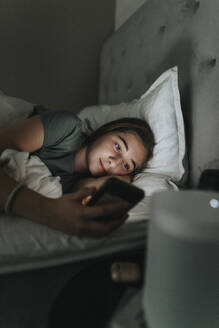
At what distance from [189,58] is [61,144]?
53 cm

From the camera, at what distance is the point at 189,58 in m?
1.00

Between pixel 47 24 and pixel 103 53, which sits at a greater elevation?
pixel 47 24

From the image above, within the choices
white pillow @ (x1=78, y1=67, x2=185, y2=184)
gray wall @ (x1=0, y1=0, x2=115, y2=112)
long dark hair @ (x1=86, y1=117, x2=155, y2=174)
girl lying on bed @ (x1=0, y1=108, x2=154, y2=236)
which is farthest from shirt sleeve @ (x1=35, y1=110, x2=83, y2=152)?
gray wall @ (x1=0, y1=0, x2=115, y2=112)

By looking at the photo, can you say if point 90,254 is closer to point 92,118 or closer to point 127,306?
point 127,306

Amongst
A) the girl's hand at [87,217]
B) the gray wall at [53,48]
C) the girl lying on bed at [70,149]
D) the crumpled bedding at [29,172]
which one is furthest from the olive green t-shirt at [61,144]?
the gray wall at [53,48]

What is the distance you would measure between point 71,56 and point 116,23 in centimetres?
39

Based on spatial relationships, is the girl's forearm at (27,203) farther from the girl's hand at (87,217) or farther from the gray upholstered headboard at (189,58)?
the gray upholstered headboard at (189,58)

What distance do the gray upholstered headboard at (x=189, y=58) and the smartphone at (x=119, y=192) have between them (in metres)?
0.42

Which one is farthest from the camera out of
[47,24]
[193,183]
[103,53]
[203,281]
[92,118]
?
[103,53]

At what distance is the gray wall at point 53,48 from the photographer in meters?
1.76

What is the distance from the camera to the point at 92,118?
4.18 ft

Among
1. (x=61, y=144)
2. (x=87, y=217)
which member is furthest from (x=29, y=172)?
(x=87, y=217)

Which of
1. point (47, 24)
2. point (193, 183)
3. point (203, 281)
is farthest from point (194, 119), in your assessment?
point (47, 24)

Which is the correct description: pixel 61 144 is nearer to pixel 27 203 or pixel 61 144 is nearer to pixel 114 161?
pixel 114 161
